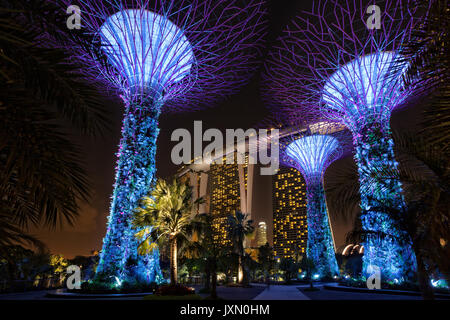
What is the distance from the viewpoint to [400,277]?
18.0m

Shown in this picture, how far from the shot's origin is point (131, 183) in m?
18.5

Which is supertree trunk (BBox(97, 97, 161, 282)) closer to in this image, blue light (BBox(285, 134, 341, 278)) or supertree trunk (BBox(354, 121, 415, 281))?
supertree trunk (BBox(354, 121, 415, 281))

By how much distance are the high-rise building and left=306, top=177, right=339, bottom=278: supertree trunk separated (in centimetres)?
7686

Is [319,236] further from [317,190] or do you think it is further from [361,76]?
[361,76]

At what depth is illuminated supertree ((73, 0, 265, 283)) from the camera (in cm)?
1742

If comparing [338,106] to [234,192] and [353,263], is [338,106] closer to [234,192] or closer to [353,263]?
[353,263]

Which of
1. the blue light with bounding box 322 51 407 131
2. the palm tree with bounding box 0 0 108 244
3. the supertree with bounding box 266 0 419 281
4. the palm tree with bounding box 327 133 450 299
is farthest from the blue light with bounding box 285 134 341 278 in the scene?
the palm tree with bounding box 0 0 108 244

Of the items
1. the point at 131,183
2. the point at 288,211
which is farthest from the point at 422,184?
the point at 288,211

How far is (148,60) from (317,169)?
23.9m

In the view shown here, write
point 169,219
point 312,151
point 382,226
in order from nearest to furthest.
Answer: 1. point 169,219
2. point 382,226
3. point 312,151

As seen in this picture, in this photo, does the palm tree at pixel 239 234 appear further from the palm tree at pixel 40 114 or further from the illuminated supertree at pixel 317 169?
the palm tree at pixel 40 114

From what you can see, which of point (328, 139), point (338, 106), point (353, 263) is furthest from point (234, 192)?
point (338, 106)

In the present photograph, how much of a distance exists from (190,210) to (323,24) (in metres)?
13.2

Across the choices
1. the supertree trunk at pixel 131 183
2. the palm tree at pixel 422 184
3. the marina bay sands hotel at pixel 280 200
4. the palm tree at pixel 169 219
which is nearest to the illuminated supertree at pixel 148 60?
the supertree trunk at pixel 131 183
